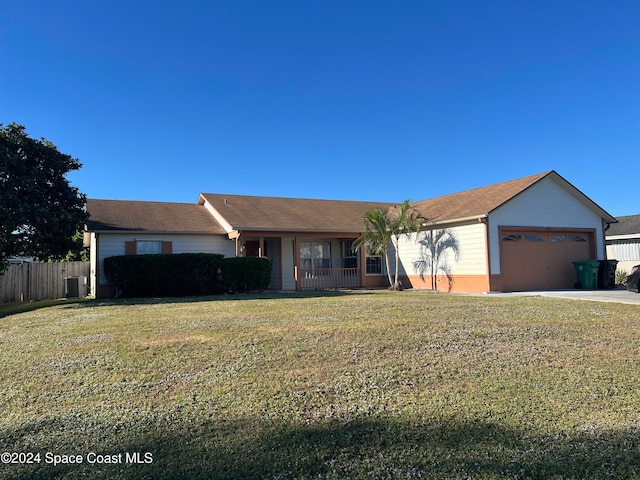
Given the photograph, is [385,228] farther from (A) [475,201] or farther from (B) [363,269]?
(A) [475,201]

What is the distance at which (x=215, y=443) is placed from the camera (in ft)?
13.7

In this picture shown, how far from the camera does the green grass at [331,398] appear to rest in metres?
3.81

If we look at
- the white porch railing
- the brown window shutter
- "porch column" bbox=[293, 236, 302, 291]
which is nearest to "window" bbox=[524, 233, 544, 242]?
the white porch railing

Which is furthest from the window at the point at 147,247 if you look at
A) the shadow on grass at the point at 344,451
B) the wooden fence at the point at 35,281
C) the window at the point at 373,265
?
the shadow on grass at the point at 344,451

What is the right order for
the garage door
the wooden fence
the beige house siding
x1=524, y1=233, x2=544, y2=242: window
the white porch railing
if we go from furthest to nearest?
the white porch railing
the wooden fence
the beige house siding
x1=524, y1=233, x2=544, y2=242: window
the garage door

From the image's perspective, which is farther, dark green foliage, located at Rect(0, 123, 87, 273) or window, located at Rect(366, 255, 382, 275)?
window, located at Rect(366, 255, 382, 275)

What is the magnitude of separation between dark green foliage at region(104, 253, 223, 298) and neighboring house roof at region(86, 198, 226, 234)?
1.99 metres

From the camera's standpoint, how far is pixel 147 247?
18.7m

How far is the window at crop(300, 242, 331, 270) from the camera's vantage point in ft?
69.4

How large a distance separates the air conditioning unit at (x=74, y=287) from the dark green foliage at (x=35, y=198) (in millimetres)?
2570

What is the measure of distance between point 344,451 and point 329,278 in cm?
1679

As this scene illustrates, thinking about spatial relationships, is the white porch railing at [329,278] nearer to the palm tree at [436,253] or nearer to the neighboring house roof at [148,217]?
the palm tree at [436,253]

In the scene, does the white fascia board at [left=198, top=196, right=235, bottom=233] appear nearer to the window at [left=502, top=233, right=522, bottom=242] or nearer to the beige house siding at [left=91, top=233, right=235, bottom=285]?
A: the beige house siding at [left=91, top=233, right=235, bottom=285]

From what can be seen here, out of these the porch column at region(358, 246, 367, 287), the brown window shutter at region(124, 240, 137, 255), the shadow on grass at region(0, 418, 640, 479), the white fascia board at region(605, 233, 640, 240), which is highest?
the white fascia board at region(605, 233, 640, 240)
